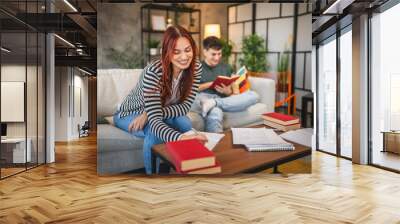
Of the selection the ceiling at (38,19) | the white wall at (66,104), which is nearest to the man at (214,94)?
the ceiling at (38,19)

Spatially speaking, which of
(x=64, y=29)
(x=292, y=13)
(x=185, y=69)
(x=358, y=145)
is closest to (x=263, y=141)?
(x=185, y=69)

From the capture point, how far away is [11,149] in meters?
6.77

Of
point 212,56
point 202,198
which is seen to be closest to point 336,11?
point 212,56

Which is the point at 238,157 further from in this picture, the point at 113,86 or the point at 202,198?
the point at 113,86

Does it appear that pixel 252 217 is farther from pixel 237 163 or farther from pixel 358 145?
pixel 358 145

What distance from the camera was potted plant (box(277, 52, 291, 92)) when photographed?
6.62 metres

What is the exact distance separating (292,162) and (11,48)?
509cm

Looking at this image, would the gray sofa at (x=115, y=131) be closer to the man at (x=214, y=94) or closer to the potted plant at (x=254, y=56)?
the man at (x=214, y=94)

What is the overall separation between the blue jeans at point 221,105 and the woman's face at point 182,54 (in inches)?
22.3

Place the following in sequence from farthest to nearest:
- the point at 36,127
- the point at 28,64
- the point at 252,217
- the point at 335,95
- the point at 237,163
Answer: the point at 335,95 < the point at 36,127 < the point at 28,64 < the point at 237,163 < the point at 252,217

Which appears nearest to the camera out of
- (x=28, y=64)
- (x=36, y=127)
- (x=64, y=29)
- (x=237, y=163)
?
(x=237, y=163)

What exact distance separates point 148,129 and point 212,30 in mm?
1954

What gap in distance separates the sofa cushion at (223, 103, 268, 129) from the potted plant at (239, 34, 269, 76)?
0.57 metres

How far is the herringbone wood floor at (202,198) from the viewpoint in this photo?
4.07 m
